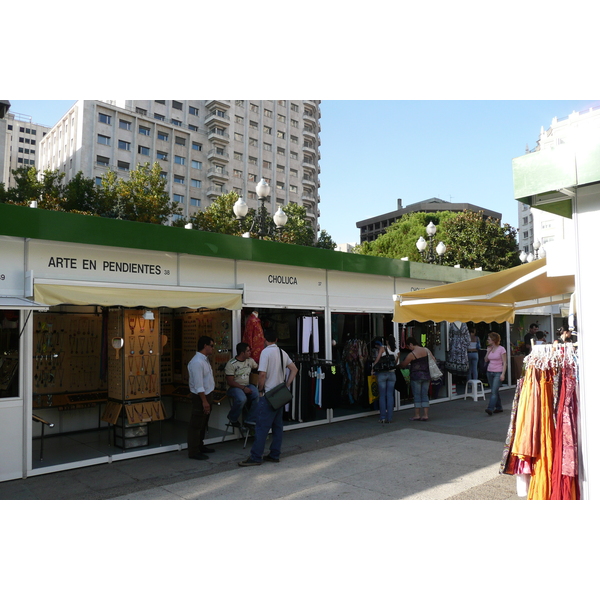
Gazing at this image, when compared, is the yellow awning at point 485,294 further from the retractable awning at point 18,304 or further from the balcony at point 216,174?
the balcony at point 216,174

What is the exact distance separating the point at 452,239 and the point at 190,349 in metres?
21.6

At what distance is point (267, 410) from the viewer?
6.40 metres

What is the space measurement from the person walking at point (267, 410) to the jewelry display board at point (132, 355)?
202 centimetres

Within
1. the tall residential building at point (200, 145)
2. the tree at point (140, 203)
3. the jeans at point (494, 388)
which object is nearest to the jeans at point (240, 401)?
→ the jeans at point (494, 388)

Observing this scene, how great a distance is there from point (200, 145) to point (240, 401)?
181 ft

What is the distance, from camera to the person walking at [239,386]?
7516mm

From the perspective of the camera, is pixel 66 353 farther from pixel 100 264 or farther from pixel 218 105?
pixel 218 105

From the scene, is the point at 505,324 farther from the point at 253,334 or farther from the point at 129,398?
the point at 129,398

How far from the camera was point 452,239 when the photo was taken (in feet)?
90.9

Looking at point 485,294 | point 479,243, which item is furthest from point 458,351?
point 479,243

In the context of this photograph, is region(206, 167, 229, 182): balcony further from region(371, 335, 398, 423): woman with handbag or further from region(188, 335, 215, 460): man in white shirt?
region(188, 335, 215, 460): man in white shirt

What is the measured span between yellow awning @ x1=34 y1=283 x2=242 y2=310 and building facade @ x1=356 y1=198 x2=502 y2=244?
228 feet

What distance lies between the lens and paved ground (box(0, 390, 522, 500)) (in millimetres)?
5363
